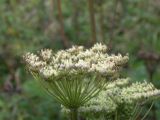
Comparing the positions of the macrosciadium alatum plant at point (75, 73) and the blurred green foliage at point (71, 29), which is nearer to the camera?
the macrosciadium alatum plant at point (75, 73)

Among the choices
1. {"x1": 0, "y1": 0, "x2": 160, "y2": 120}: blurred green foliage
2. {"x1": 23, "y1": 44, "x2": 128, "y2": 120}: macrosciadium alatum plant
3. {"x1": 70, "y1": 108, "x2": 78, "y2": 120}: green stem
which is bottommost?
{"x1": 70, "y1": 108, "x2": 78, "y2": 120}: green stem

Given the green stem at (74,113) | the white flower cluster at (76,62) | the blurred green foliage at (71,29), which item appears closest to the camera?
the white flower cluster at (76,62)

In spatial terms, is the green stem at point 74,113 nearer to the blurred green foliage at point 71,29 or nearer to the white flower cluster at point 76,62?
the white flower cluster at point 76,62

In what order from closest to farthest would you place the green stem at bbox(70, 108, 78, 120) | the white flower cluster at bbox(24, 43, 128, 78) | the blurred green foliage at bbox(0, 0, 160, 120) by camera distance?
1. the white flower cluster at bbox(24, 43, 128, 78)
2. the green stem at bbox(70, 108, 78, 120)
3. the blurred green foliage at bbox(0, 0, 160, 120)

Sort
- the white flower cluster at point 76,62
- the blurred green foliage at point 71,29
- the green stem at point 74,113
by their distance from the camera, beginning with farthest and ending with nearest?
the blurred green foliage at point 71,29
the green stem at point 74,113
the white flower cluster at point 76,62

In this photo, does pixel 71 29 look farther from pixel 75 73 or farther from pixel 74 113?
pixel 75 73

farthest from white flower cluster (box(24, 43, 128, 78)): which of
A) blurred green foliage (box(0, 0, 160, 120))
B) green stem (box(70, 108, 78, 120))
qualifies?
blurred green foliage (box(0, 0, 160, 120))

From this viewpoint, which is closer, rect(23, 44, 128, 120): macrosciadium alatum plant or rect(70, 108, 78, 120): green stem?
rect(23, 44, 128, 120): macrosciadium alatum plant

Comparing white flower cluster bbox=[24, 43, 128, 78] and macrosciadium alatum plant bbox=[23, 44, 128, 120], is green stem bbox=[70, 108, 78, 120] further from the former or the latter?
white flower cluster bbox=[24, 43, 128, 78]

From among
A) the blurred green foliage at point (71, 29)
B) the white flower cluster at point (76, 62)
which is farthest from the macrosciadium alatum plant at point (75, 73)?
the blurred green foliage at point (71, 29)
